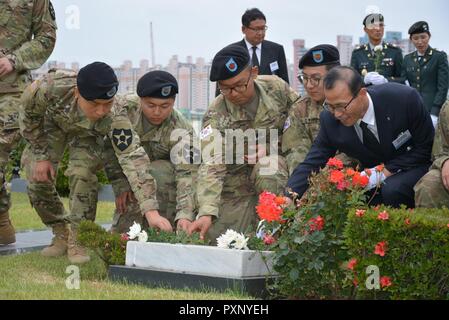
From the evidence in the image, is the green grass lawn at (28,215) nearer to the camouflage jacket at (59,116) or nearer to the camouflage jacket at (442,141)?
the camouflage jacket at (59,116)

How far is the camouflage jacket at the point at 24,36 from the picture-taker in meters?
7.19

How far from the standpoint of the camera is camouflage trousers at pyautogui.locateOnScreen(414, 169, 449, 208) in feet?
16.8

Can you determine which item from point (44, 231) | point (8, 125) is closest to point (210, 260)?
point (8, 125)

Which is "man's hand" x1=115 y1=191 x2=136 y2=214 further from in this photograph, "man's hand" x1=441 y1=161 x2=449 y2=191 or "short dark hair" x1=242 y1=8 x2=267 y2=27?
"short dark hair" x1=242 y1=8 x2=267 y2=27

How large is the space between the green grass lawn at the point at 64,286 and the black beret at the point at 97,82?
4.10 ft

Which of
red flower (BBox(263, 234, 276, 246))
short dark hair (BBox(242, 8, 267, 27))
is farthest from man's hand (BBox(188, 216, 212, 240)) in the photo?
short dark hair (BBox(242, 8, 267, 27))

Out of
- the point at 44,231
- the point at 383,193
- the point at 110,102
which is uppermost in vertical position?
the point at 110,102

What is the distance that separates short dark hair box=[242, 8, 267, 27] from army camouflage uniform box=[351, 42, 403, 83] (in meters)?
1.52

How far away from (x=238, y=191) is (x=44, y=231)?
9.09ft

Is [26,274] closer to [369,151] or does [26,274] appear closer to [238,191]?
[238,191]

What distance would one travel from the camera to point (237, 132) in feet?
21.4

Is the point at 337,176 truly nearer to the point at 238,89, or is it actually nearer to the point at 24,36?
the point at 238,89
